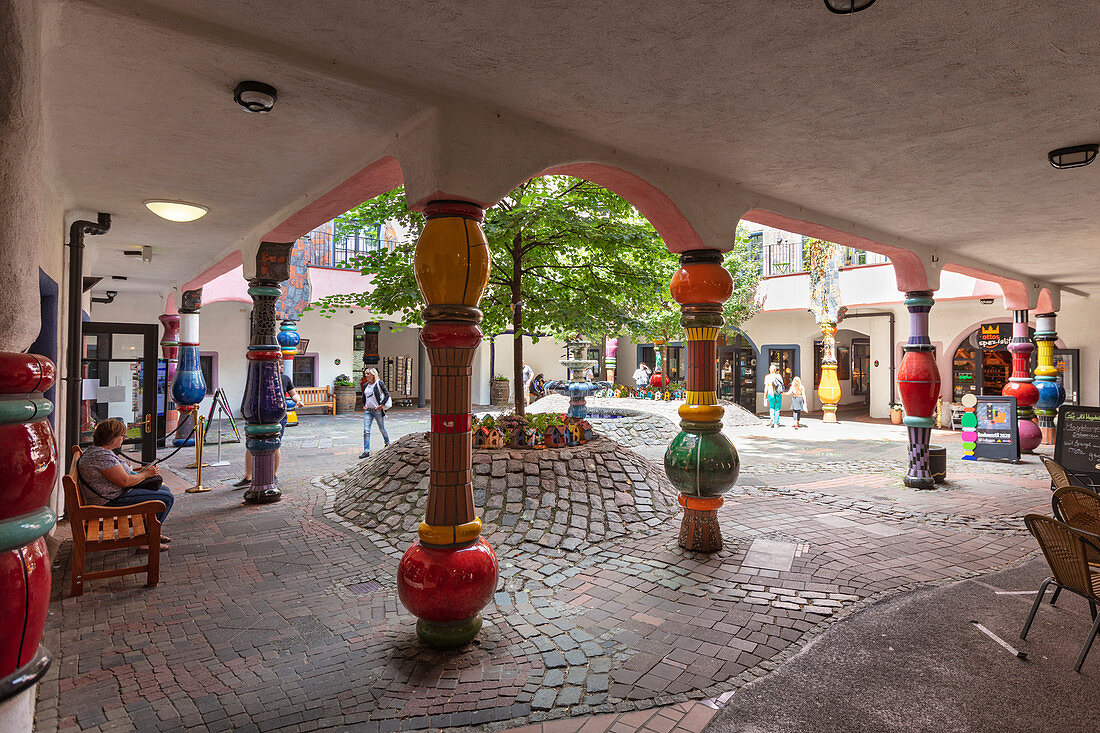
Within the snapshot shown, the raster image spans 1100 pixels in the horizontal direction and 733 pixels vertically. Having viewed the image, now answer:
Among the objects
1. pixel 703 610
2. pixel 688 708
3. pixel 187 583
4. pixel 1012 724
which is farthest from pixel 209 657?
pixel 1012 724

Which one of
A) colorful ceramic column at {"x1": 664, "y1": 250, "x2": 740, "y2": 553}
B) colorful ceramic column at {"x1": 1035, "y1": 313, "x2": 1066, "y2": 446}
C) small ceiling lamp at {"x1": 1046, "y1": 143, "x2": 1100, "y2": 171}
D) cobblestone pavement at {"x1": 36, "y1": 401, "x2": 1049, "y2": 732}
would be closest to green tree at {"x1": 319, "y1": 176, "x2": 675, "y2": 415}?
colorful ceramic column at {"x1": 664, "y1": 250, "x2": 740, "y2": 553}

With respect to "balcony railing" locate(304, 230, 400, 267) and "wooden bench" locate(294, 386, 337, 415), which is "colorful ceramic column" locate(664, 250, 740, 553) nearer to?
"balcony railing" locate(304, 230, 400, 267)

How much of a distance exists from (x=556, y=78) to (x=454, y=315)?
1.36m

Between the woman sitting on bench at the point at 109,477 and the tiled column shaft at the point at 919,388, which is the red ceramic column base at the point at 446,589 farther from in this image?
the tiled column shaft at the point at 919,388

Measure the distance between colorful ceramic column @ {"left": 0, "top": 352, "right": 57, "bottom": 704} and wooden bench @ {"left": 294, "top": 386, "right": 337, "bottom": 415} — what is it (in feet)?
57.1

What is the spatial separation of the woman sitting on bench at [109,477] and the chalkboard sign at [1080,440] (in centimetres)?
905

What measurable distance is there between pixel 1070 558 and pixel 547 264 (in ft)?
19.2

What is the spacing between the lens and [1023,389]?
1066 centimetres

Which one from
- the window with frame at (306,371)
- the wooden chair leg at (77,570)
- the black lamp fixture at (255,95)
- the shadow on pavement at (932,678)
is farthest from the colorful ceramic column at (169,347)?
the shadow on pavement at (932,678)

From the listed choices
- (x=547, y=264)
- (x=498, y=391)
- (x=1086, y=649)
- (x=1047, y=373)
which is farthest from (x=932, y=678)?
(x=498, y=391)

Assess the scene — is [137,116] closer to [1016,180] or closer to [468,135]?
[468,135]

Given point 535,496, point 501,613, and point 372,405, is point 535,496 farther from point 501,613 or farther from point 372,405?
point 372,405

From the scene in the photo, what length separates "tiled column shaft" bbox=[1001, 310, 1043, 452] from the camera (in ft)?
33.6

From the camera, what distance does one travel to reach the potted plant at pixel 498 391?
2142 centimetres
